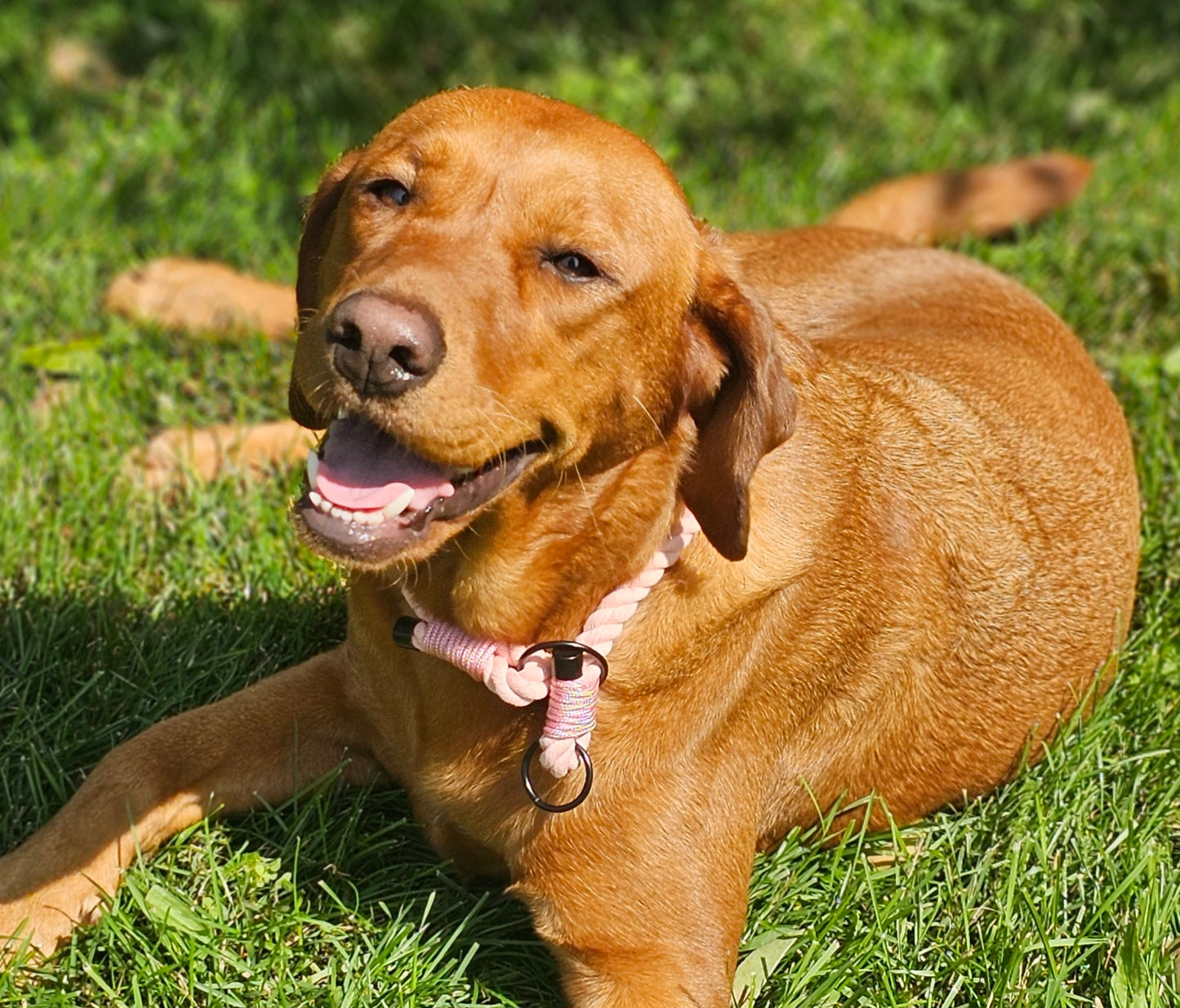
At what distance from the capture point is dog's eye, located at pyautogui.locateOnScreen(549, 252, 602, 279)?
3053 mm

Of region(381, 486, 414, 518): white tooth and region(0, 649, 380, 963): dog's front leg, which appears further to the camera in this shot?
region(0, 649, 380, 963): dog's front leg

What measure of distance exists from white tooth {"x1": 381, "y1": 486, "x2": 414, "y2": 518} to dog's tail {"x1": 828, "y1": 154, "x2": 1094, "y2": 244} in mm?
3353

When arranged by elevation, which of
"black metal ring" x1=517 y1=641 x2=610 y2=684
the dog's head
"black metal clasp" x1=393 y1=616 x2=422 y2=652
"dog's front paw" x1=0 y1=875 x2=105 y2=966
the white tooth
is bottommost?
"dog's front paw" x1=0 y1=875 x2=105 y2=966

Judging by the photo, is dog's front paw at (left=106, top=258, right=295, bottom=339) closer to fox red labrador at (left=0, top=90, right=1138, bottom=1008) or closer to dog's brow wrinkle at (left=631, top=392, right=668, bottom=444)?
fox red labrador at (left=0, top=90, right=1138, bottom=1008)

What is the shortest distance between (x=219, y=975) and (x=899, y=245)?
3.17 m

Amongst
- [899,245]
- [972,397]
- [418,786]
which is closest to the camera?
[418,786]

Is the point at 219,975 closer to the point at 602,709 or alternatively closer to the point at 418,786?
the point at 418,786

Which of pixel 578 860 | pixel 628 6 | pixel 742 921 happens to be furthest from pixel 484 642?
pixel 628 6

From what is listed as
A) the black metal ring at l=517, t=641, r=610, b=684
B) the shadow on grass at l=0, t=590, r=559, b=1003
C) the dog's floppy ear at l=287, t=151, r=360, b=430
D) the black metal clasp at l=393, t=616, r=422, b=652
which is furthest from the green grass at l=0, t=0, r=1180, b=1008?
the dog's floppy ear at l=287, t=151, r=360, b=430

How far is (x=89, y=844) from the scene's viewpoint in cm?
346

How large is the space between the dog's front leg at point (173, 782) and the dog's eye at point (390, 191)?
48.5 inches

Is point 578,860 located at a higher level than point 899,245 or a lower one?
lower

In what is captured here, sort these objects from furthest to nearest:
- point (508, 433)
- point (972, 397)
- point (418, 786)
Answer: point (972, 397) < point (418, 786) < point (508, 433)

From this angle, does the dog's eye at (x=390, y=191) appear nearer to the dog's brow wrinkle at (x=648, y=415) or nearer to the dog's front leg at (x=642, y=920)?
the dog's brow wrinkle at (x=648, y=415)
